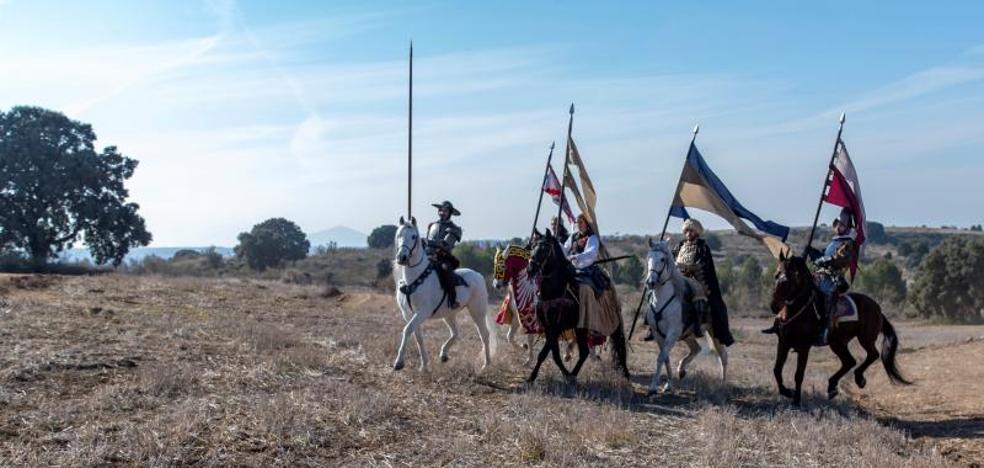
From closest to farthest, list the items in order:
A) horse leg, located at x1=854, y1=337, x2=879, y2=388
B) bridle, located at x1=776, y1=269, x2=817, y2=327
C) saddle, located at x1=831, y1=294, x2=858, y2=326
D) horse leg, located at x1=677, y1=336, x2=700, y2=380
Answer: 1. bridle, located at x1=776, y1=269, x2=817, y2=327
2. saddle, located at x1=831, y1=294, x2=858, y2=326
3. horse leg, located at x1=854, y1=337, x2=879, y2=388
4. horse leg, located at x1=677, y1=336, x2=700, y2=380

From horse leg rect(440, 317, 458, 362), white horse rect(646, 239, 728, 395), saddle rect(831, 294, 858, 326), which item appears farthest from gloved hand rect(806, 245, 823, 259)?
horse leg rect(440, 317, 458, 362)

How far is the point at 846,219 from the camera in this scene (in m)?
12.0

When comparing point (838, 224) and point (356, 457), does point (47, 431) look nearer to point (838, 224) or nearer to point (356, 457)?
point (356, 457)

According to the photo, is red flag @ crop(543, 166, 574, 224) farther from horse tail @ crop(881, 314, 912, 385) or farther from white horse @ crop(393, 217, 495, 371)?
horse tail @ crop(881, 314, 912, 385)

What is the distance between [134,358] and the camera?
11305 mm

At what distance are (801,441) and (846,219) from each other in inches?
176

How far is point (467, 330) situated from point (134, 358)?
1158 cm

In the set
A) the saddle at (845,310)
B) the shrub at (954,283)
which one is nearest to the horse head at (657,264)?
the saddle at (845,310)

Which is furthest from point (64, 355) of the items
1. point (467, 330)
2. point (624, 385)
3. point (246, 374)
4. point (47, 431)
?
point (467, 330)

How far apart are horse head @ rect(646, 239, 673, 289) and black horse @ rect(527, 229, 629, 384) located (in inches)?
43.5

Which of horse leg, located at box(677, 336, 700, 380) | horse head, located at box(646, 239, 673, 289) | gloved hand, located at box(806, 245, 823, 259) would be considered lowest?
horse leg, located at box(677, 336, 700, 380)

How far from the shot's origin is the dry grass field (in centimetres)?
746

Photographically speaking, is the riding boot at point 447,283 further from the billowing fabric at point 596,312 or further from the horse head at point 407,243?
the billowing fabric at point 596,312

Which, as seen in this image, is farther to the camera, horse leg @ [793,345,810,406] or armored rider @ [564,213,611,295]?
armored rider @ [564,213,611,295]
